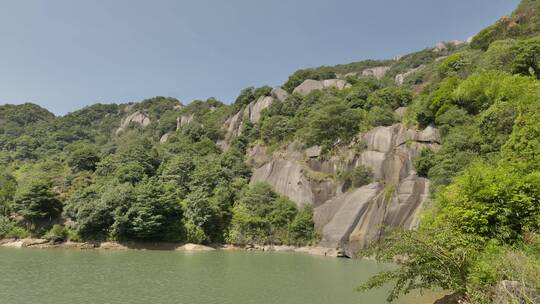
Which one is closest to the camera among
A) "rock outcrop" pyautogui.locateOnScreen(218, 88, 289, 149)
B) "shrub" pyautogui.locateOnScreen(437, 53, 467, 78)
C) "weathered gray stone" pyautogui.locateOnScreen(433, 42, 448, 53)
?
"shrub" pyautogui.locateOnScreen(437, 53, 467, 78)

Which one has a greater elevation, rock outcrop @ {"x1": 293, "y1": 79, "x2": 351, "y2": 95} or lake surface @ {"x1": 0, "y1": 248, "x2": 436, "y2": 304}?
rock outcrop @ {"x1": 293, "y1": 79, "x2": 351, "y2": 95}

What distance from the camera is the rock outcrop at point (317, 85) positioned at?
74.9m

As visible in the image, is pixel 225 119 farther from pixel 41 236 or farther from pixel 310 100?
pixel 41 236

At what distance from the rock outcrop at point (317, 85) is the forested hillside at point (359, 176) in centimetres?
32

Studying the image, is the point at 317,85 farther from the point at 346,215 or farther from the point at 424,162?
the point at 424,162

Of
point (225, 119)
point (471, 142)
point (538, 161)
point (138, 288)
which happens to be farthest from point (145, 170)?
point (538, 161)

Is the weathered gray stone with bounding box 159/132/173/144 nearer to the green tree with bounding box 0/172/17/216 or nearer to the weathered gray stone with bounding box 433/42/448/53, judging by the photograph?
the green tree with bounding box 0/172/17/216

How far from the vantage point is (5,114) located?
389ft

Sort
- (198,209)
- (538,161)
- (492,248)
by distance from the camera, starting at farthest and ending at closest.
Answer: (198,209) → (538,161) → (492,248)

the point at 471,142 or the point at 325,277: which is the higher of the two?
the point at 471,142

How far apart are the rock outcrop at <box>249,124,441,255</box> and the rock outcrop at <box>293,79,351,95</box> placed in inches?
998

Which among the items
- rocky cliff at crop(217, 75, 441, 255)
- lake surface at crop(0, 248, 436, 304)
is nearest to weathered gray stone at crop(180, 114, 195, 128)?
rocky cliff at crop(217, 75, 441, 255)

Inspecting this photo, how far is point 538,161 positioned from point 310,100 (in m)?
52.4

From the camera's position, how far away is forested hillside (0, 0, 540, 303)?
1066 centimetres
